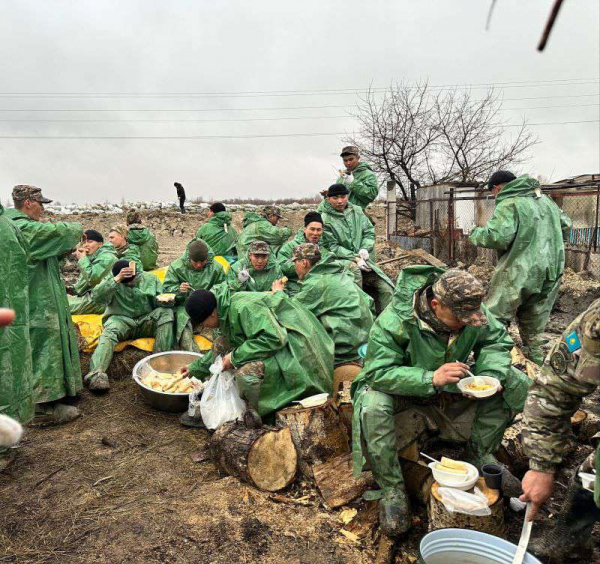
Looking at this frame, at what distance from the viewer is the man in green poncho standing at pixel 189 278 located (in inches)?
228

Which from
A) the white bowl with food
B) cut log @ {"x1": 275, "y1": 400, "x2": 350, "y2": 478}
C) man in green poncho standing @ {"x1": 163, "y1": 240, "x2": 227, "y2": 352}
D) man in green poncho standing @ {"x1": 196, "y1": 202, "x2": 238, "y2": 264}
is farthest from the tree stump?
man in green poncho standing @ {"x1": 196, "y1": 202, "x2": 238, "y2": 264}

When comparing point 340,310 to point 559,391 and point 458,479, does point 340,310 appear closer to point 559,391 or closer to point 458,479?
point 458,479

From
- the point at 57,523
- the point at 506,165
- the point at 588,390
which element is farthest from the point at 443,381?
the point at 506,165

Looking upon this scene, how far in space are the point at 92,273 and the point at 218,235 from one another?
3.21 m

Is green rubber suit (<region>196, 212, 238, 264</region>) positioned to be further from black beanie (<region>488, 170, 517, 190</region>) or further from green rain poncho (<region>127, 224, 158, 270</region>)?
black beanie (<region>488, 170, 517, 190</region>)

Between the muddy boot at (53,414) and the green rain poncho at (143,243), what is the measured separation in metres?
4.01

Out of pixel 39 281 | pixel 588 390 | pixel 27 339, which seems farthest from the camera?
pixel 39 281

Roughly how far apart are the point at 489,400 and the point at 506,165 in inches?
783

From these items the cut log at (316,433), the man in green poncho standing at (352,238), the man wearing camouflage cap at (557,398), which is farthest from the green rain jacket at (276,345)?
the man in green poncho standing at (352,238)

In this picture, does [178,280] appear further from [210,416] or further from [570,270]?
[570,270]

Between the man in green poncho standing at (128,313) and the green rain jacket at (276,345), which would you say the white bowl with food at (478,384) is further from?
the man in green poncho standing at (128,313)

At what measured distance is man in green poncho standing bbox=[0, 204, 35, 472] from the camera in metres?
3.65

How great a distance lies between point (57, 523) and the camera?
120 inches

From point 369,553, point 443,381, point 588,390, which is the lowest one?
point 369,553
